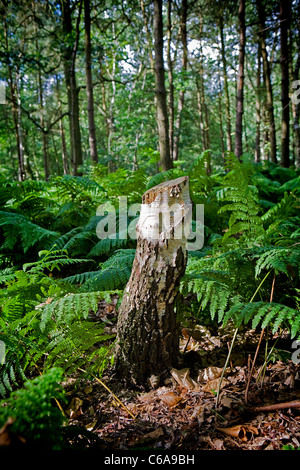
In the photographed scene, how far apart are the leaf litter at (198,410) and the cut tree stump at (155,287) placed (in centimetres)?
15

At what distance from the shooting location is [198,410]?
1.50m

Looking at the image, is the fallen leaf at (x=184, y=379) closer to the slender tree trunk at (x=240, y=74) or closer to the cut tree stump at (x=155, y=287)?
the cut tree stump at (x=155, y=287)

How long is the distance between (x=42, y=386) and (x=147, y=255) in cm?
93

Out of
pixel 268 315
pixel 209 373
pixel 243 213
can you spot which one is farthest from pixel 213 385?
pixel 243 213

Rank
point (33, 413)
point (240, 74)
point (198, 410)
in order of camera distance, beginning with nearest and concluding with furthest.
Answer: point (33, 413), point (198, 410), point (240, 74)

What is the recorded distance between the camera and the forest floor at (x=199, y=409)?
1309 millimetres

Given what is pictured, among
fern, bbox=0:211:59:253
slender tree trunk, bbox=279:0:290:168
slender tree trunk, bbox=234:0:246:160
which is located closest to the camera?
fern, bbox=0:211:59:253

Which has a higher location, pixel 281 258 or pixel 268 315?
pixel 281 258

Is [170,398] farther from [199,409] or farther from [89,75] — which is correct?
[89,75]

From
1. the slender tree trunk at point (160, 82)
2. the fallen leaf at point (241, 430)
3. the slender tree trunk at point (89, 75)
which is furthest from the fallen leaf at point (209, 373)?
the slender tree trunk at point (89, 75)

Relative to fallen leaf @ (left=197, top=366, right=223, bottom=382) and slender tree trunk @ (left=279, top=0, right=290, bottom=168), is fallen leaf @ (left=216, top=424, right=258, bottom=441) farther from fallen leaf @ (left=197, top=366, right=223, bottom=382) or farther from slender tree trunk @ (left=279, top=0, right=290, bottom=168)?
slender tree trunk @ (left=279, top=0, right=290, bottom=168)

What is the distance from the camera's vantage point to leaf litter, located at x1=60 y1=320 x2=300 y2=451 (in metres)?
1.31

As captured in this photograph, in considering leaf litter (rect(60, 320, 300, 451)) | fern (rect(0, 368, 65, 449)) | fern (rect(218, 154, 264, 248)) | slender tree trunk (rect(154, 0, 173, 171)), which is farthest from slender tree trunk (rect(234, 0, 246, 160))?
fern (rect(0, 368, 65, 449))
